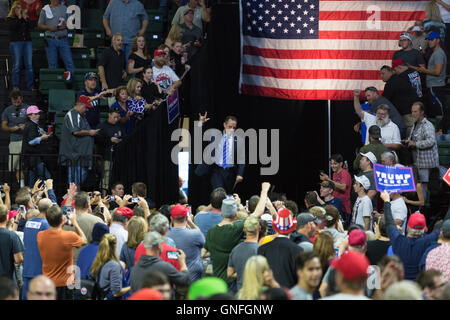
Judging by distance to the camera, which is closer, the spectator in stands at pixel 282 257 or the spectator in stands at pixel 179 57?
the spectator in stands at pixel 282 257

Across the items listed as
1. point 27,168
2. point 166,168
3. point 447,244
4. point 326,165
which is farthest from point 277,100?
point 447,244

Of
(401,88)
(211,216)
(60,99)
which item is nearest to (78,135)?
(60,99)

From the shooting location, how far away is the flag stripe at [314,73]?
16406 mm

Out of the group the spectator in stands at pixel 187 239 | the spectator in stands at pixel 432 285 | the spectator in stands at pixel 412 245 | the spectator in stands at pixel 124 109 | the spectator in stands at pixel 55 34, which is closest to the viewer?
the spectator in stands at pixel 432 285

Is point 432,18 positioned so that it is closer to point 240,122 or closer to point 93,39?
point 240,122

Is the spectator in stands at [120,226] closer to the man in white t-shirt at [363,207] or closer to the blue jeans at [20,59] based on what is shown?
the man in white t-shirt at [363,207]

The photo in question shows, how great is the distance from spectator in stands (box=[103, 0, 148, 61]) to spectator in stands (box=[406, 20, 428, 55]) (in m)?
5.65

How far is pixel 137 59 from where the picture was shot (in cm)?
1825

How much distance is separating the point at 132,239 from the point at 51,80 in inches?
404

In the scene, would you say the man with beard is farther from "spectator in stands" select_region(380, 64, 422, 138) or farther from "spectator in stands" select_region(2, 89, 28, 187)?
"spectator in stands" select_region(2, 89, 28, 187)

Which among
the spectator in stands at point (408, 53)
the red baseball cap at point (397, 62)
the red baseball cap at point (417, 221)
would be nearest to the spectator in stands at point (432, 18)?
the spectator in stands at point (408, 53)

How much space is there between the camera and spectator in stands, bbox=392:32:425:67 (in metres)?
16.1

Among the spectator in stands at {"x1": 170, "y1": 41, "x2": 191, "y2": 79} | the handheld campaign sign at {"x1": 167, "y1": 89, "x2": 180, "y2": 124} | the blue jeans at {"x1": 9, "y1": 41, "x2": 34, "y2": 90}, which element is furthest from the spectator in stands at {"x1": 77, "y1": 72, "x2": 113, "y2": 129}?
the blue jeans at {"x1": 9, "y1": 41, "x2": 34, "y2": 90}

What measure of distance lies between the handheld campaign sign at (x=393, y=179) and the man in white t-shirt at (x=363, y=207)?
187cm
